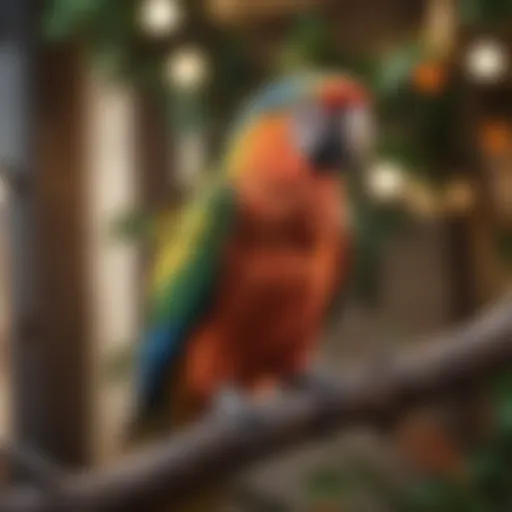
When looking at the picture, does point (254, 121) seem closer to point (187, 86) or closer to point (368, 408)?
point (187, 86)

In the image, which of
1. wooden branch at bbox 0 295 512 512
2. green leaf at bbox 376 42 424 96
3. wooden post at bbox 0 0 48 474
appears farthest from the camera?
wooden post at bbox 0 0 48 474

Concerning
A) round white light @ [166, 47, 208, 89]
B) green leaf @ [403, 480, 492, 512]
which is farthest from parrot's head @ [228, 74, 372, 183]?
green leaf @ [403, 480, 492, 512]

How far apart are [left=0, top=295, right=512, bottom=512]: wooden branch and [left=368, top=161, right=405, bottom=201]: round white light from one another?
16 cm

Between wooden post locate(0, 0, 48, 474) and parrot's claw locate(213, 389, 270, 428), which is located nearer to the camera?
parrot's claw locate(213, 389, 270, 428)

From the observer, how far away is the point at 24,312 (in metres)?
1.12

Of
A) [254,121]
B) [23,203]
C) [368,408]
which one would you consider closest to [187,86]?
[254,121]

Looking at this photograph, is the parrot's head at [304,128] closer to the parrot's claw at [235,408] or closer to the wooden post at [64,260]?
the parrot's claw at [235,408]

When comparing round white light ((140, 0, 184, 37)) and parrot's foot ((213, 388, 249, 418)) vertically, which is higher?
round white light ((140, 0, 184, 37))

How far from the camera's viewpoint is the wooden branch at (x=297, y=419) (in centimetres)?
81

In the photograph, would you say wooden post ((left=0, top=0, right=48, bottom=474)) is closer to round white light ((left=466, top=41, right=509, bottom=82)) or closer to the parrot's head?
the parrot's head

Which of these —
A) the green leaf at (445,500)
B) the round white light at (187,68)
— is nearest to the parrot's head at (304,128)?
the round white light at (187,68)

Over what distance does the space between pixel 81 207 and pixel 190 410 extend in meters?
0.34

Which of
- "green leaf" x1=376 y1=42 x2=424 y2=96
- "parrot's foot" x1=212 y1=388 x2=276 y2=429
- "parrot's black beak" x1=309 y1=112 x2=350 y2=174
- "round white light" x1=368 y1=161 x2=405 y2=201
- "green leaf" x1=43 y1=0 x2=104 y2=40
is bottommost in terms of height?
"parrot's foot" x1=212 y1=388 x2=276 y2=429

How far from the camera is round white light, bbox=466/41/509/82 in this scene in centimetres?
95
